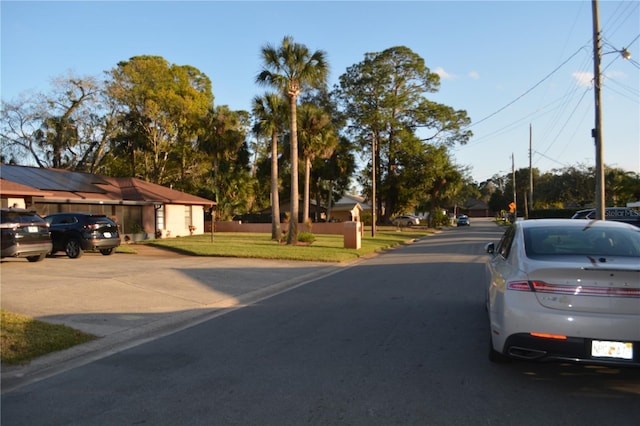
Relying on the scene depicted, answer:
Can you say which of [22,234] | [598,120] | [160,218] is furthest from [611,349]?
[160,218]

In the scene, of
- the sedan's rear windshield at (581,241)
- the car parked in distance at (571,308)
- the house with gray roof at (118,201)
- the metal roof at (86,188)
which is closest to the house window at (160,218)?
the house with gray roof at (118,201)

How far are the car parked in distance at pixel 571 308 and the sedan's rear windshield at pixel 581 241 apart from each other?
54 millimetres

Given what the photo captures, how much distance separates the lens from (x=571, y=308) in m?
4.57

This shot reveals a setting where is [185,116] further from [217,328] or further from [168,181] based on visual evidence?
[217,328]

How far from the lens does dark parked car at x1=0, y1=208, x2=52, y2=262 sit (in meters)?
13.7

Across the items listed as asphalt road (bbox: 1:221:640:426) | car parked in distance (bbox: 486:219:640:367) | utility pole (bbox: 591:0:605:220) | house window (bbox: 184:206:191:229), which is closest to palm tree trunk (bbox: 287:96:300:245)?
house window (bbox: 184:206:191:229)

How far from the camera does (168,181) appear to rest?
1805 inches

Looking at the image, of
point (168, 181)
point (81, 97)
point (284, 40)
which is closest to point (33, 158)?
point (81, 97)

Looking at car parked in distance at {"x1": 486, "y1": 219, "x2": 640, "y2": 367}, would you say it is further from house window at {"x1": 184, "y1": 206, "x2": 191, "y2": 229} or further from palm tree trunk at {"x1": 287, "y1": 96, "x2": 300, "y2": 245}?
house window at {"x1": 184, "y1": 206, "x2": 191, "y2": 229}

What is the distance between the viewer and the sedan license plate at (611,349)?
4434mm

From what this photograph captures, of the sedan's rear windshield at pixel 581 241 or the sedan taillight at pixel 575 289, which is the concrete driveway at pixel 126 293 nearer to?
the sedan taillight at pixel 575 289

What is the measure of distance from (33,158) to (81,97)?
6801 mm

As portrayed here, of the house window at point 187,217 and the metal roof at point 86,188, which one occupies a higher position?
the metal roof at point 86,188

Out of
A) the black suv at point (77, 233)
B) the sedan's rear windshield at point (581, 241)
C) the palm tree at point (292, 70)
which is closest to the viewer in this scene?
the sedan's rear windshield at point (581, 241)
